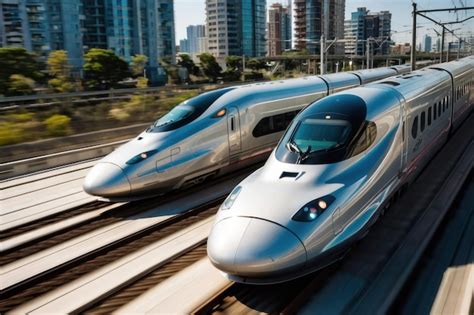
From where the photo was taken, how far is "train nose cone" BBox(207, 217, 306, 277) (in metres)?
5.17

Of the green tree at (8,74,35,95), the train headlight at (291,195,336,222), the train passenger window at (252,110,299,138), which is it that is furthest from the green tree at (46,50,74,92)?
the train headlight at (291,195,336,222)

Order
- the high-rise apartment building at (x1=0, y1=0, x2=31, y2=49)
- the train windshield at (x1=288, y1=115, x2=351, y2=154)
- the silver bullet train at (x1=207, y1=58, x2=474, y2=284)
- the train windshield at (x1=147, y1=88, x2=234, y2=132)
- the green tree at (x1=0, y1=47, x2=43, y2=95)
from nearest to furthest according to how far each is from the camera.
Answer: the silver bullet train at (x1=207, y1=58, x2=474, y2=284)
the train windshield at (x1=288, y1=115, x2=351, y2=154)
the train windshield at (x1=147, y1=88, x2=234, y2=132)
the green tree at (x1=0, y1=47, x2=43, y2=95)
the high-rise apartment building at (x1=0, y1=0, x2=31, y2=49)

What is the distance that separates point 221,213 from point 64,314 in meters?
2.44

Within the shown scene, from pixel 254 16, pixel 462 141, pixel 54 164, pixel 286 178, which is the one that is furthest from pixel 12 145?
pixel 254 16

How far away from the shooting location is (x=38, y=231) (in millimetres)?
8383

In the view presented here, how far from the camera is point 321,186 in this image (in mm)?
6051

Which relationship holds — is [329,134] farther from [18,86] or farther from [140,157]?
[18,86]

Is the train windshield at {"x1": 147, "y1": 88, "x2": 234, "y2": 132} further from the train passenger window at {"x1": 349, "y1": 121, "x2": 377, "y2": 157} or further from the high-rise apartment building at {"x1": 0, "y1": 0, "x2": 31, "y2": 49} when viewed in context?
the high-rise apartment building at {"x1": 0, "y1": 0, "x2": 31, "y2": 49}

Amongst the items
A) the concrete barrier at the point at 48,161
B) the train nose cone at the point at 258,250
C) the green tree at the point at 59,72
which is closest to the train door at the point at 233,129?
the train nose cone at the point at 258,250

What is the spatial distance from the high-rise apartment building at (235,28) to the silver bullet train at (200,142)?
128m

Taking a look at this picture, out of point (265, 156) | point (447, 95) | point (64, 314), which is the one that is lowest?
point (64, 314)

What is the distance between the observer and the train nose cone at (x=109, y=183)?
8.83 meters

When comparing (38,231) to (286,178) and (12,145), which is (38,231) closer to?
(286,178)

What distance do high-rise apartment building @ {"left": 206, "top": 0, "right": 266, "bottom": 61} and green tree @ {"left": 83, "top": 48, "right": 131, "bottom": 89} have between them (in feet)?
334
